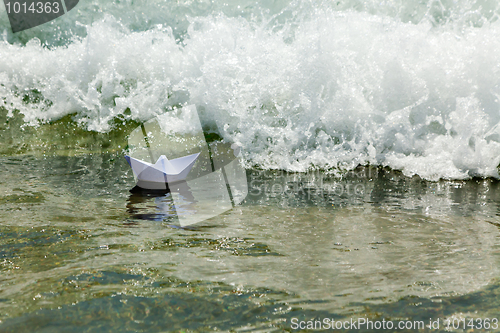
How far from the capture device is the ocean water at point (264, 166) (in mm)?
1264

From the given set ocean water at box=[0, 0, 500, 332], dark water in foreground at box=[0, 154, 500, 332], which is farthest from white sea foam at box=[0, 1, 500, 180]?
dark water in foreground at box=[0, 154, 500, 332]

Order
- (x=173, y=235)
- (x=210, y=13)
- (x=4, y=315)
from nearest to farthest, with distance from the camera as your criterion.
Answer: (x=4, y=315) < (x=173, y=235) < (x=210, y=13)

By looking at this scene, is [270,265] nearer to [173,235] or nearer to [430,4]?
[173,235]

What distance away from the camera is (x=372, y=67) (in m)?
3.92

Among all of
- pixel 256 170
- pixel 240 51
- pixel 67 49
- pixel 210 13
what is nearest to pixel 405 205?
pixel 256 170

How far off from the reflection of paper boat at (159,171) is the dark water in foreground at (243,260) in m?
0.16

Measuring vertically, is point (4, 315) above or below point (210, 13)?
below

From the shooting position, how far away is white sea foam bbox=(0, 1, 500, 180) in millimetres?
3518

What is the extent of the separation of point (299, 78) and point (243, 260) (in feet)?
8.87

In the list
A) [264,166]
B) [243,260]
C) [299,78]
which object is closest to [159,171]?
[264,166]

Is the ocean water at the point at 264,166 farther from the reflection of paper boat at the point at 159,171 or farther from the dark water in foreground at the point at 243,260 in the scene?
the reflection of paper boat at the point at 159,171

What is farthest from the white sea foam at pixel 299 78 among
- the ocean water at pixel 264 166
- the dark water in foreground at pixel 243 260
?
the dark water in foreground at pixel 243 260

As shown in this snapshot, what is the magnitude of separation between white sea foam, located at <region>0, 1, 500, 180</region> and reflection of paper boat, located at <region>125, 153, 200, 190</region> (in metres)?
0.91

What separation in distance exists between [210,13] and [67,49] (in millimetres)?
1778
